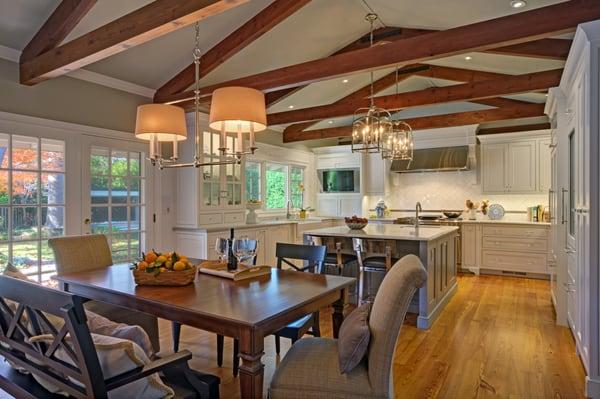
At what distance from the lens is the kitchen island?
12.3 ft

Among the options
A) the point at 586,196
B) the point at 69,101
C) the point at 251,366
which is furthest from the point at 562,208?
the point at 69,101

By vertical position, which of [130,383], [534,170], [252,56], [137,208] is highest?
[252,56]

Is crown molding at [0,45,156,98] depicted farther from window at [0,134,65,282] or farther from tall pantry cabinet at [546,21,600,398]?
tall pantry cabinet at [546,21,600,398]

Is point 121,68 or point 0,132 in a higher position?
point 121,68

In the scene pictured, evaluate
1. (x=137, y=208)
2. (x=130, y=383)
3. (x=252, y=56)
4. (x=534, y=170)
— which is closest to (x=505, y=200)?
(x=534, y=170)

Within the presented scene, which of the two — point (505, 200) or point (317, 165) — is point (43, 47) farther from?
point (505, 200)

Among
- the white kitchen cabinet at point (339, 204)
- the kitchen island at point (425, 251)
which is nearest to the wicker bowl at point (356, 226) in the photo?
the kitchen island at point (425, 251)

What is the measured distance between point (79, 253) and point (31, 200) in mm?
1306

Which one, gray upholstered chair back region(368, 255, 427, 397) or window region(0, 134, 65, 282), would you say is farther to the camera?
window region(0, 134, 65, 282)

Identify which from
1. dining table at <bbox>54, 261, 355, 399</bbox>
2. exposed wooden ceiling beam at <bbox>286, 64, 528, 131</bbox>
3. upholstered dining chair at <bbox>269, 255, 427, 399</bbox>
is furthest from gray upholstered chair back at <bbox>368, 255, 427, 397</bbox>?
exposed wooden ceiling beam at <bbox>286, 64, 528, 131</bbox>

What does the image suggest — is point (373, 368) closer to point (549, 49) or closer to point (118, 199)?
point (549, 49)

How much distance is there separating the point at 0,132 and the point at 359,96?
16.7 feet

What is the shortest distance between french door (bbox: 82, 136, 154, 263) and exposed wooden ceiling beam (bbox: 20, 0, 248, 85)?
1003 mm

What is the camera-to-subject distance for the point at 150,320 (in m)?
2.62
